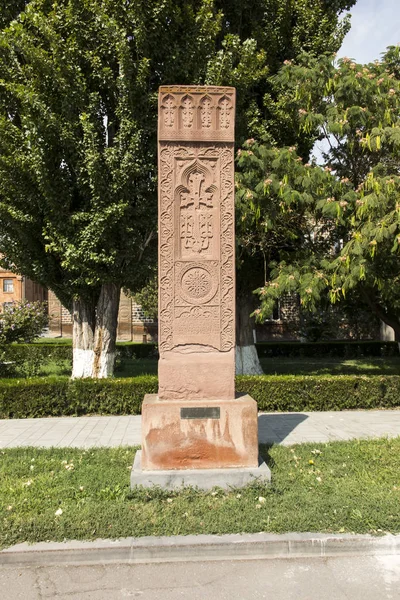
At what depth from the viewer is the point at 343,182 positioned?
8211mm

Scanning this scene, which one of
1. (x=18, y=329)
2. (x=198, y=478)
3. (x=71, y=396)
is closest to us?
(x=198, y=478)

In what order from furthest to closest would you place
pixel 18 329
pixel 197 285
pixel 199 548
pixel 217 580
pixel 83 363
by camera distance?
1. pixel 18 329
2. pixel 83 363
3. pixel 197 285
4. pixel 199 548
5. pixel 217 580

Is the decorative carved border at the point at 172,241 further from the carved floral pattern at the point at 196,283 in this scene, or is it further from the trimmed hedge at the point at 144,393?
the trimmed hedge at the point at 144,393

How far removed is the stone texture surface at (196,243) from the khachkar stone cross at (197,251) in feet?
0.03

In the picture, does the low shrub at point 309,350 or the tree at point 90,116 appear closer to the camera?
the tree at point 90,116

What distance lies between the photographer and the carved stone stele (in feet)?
15.5

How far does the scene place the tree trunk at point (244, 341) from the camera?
40.9ft

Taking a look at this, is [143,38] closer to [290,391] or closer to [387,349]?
[290,391]

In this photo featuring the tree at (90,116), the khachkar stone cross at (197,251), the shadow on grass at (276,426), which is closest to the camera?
the khachkar stone cross at (197,251)

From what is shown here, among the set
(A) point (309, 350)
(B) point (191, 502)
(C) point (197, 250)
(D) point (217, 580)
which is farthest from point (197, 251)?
(A) point (309, 350)

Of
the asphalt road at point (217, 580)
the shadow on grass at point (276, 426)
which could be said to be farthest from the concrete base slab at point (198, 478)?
the shadow on grass at point (276, 426)

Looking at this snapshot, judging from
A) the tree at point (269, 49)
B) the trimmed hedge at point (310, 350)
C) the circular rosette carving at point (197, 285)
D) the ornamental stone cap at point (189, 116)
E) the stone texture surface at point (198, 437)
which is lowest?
the trimmed hedge at point (310, 350)

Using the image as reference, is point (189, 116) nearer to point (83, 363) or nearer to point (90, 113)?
point (90, 113)

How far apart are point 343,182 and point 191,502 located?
245 inches
